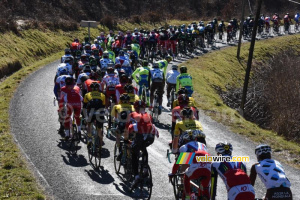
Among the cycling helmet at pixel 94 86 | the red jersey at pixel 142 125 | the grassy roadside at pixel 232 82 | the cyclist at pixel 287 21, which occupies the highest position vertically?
the cycling helmet at pixel 94 86

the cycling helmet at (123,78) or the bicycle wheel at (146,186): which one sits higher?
the cycling helmet at (123,78)

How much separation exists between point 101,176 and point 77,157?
66.8 inches

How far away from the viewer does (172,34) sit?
30.8 metres

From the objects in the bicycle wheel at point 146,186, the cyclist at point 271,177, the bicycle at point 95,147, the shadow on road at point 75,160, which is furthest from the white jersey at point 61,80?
the cyclist at point 271,177

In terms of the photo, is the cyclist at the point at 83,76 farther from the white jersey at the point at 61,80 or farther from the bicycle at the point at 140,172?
the bicycle at the point at 140,172

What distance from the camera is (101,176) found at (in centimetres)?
1180

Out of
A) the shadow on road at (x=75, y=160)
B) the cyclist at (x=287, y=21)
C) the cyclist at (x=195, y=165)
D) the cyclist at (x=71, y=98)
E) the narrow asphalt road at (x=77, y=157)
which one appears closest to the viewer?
the cyclist at (x=195, y=165)

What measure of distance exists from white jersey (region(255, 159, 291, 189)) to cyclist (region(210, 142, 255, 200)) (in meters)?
0.27

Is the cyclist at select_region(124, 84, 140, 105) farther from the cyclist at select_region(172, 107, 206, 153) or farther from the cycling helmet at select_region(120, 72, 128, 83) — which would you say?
the cyclist at select_region(172, 107, 206, 153)

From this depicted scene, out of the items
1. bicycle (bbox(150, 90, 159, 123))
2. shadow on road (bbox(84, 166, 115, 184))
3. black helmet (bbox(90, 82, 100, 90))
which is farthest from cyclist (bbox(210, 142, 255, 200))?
bicycle (bbox(150, 90, 159, 123))

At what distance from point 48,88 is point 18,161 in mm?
10450

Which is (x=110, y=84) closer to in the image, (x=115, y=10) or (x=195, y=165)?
(x=195, y=165)

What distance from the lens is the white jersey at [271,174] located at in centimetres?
724

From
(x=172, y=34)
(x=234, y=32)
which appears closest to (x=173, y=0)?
(x=234, y=32)
